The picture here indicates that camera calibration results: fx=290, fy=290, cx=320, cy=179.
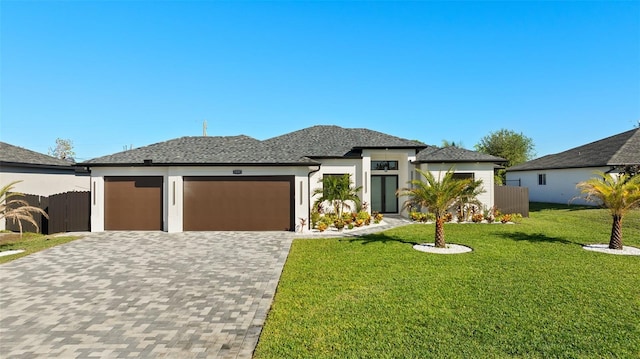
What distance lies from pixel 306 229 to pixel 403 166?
8.24 m

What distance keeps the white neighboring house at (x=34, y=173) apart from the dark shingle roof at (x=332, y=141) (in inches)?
473

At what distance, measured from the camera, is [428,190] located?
1024 centimetres

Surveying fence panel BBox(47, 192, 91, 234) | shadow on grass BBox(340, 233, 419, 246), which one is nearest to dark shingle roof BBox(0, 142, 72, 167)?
fence panel BBox(47, 192, 91, 234)

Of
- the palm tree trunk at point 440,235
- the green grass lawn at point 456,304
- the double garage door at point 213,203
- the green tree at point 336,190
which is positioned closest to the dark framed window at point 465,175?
the green tree at point 336,190

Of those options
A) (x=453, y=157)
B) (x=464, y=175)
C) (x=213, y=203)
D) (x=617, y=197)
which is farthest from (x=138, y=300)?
(x=464, y=175)

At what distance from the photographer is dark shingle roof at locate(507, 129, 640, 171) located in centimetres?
2170

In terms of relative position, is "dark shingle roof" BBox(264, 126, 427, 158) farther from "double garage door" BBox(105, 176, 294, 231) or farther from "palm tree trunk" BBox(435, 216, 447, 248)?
"palm tree trunk" BBox(435, 216, 447, 248)

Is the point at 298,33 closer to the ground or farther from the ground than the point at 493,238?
farther from the ground

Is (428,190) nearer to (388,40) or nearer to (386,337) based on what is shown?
(386,337)

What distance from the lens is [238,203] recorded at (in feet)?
46.6

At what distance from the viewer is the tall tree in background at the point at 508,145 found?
135 feet

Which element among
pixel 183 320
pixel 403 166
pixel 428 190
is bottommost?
pixel 183 320

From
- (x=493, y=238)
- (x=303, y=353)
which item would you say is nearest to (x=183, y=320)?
(x=303, y=353)

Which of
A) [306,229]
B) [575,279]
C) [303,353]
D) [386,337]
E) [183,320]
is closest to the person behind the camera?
[303,353]
